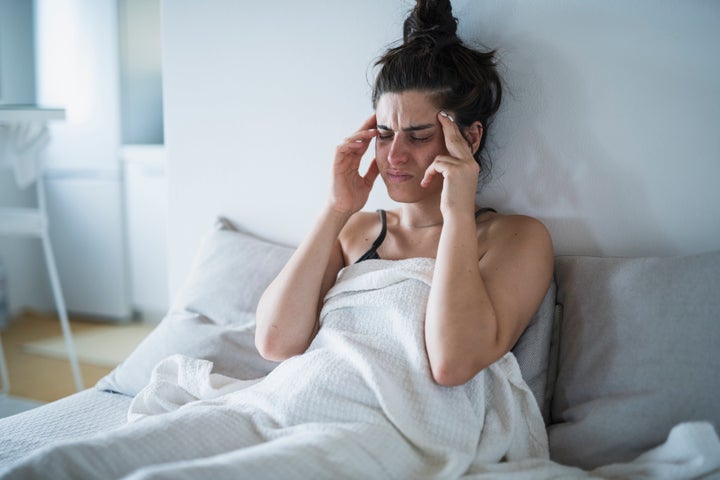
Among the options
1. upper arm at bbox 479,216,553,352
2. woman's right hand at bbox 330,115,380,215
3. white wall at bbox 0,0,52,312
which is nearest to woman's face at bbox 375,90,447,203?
woman's right hand at bbox 330,115,380,215

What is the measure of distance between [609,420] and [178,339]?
1.04 m

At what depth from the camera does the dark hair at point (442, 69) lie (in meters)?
1.55

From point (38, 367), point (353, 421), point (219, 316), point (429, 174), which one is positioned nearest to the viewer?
point (353, 421)

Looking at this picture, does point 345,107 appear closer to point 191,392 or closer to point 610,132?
point 610,132

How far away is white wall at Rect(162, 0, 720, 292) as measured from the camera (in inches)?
60.3

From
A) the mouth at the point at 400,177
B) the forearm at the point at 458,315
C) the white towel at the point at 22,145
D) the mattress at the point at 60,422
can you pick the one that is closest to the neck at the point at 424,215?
the mouth at the point at 400,177

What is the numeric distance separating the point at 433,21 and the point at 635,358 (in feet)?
2.83

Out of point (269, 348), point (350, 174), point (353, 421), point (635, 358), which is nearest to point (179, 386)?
point (269, 348)

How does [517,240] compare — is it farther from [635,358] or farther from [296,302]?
[296,302]

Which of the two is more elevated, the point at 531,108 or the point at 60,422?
the point at 531,108

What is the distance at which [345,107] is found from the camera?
194cm

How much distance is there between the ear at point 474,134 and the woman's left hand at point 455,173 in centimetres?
8

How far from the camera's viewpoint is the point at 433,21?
163 centimetres

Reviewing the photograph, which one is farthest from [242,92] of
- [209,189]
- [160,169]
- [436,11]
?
[160,169]
